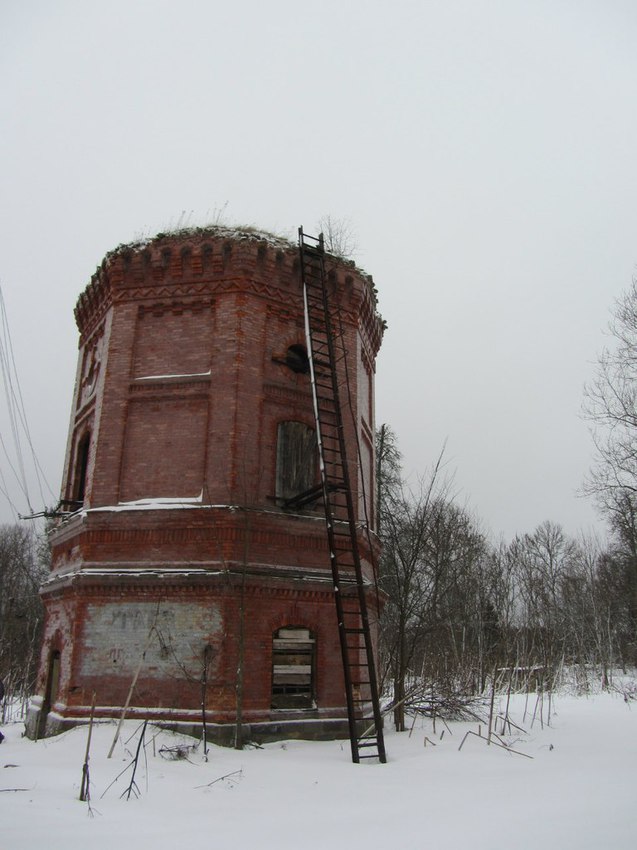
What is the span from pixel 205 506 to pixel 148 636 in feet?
7.57

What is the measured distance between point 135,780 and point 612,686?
22.5 metres

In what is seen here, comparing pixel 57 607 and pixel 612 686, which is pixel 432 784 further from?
pixel 612 686

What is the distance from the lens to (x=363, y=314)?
14742 mm

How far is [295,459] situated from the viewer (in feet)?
40.7

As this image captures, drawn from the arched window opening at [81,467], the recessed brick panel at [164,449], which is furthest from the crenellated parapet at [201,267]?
the arched window opening at [81,467]

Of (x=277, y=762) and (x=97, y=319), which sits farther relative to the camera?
(x=97, y=319)

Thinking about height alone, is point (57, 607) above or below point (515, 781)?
above

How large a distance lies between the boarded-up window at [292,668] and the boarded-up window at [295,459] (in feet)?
7.98

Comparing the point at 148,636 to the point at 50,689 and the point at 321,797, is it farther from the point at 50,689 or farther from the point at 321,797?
the point at 321,797

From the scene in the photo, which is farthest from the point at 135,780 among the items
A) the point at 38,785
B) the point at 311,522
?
the point at 311,522

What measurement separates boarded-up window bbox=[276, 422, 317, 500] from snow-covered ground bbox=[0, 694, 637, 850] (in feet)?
14.2

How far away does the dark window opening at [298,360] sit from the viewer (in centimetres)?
1294

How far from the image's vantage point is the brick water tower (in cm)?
1075

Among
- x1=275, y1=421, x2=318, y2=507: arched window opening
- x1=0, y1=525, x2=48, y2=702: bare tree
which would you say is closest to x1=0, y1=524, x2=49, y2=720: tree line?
x1=0, y1=525, x2=48, y2=702: bare tree
